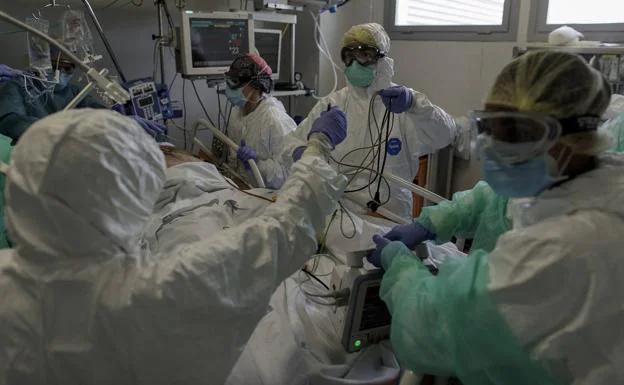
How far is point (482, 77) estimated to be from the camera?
3.36 metres

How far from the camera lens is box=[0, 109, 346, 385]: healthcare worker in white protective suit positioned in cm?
90

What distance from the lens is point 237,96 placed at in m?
2.88

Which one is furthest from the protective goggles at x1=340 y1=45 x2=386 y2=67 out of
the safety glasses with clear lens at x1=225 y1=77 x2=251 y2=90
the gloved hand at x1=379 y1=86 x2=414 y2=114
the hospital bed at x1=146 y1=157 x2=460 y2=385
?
the hospital bed at x1=146 y1=157 x2=460 y2=385

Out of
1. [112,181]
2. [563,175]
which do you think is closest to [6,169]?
[112,181]

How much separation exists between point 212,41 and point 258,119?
54cm

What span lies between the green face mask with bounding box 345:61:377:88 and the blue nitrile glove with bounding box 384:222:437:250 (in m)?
1.05

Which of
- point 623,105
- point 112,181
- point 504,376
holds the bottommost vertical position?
point 504,376

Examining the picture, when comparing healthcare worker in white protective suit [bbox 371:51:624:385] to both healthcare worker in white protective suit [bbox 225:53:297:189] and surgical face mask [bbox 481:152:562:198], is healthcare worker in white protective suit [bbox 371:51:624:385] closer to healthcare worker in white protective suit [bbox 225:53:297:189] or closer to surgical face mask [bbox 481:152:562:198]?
surgical face mask [bbox 481:152:562:198]

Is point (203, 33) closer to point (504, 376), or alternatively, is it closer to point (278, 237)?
point (278, 237)

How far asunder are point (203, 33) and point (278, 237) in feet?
6.94

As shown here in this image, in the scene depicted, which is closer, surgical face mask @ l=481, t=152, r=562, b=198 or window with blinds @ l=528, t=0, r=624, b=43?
surgical face mask @ l=481, t=152, r=562, b=198

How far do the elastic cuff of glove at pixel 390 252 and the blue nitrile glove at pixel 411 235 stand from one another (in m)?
→ 0.26

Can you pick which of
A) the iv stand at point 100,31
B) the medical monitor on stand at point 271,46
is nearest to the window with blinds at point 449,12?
the medical monitor on stand at point 271,46

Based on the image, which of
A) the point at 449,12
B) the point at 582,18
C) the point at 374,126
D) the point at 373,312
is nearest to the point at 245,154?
the point at 374,126
